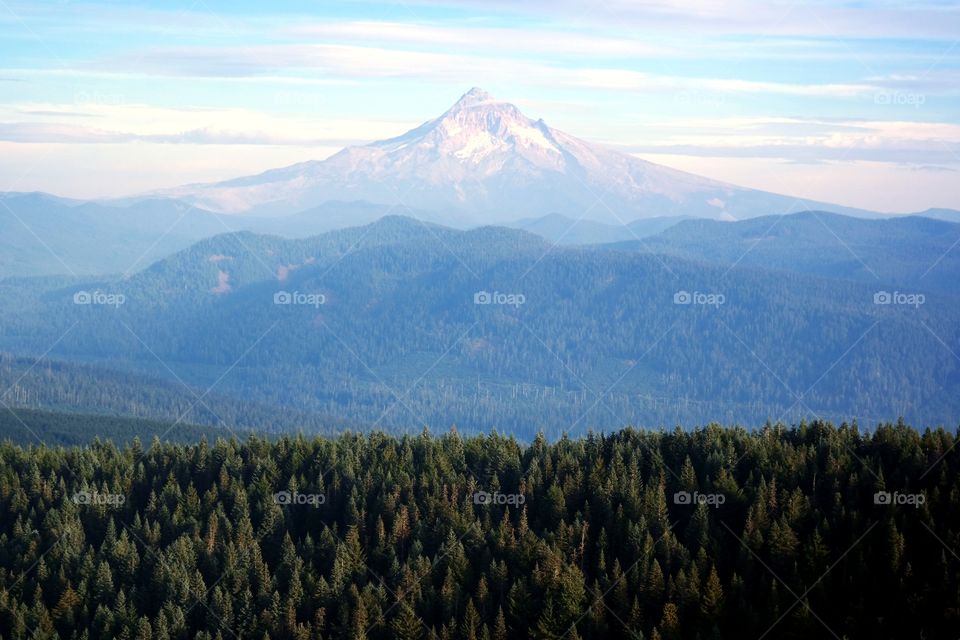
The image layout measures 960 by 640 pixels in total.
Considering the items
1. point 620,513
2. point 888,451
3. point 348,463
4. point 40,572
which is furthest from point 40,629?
point 888,451

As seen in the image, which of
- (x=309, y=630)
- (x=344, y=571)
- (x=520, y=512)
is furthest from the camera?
(x=520, y=512)

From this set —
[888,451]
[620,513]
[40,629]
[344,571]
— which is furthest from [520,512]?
[40,629]

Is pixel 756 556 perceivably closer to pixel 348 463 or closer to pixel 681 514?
pixel 681 514

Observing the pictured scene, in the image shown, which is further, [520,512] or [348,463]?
[348,463]

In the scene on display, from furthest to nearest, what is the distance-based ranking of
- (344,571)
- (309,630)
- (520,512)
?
(520,512), (344,571), (309,630)

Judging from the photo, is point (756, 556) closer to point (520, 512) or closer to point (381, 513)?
point (520, 512)

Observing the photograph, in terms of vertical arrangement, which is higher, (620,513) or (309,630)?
(620,513)
